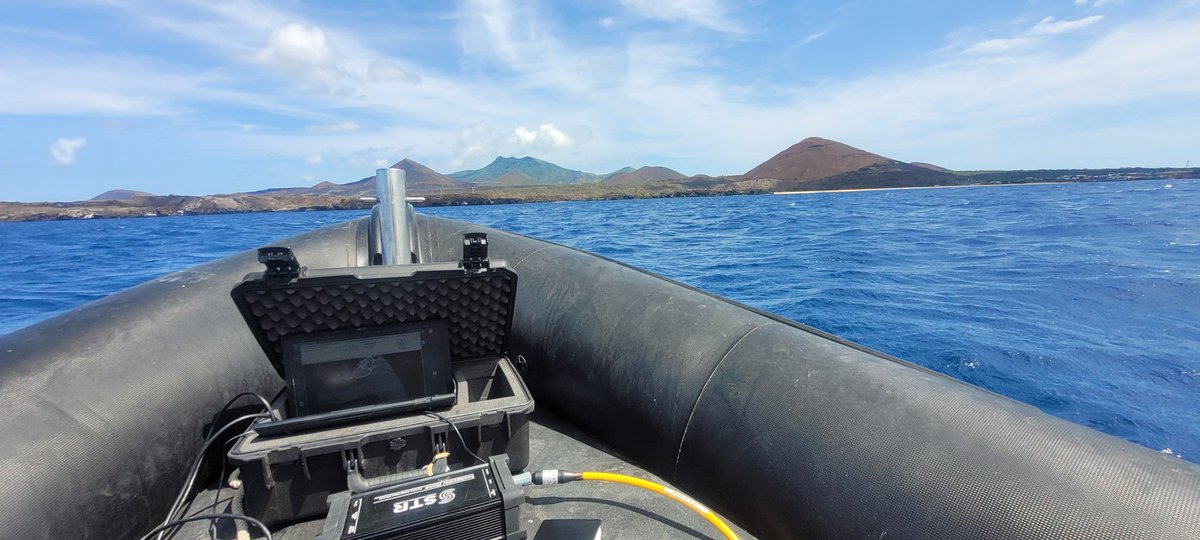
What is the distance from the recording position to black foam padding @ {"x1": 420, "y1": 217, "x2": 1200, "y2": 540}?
46.1 inches

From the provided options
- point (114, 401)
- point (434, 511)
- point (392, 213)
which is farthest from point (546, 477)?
point (392, 213)

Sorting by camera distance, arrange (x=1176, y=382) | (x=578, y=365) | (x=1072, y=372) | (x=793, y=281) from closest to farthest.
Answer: (x=578, y=365)
(x=1176, y=382)
(x=1072, y=372)
(x=793, y=281)

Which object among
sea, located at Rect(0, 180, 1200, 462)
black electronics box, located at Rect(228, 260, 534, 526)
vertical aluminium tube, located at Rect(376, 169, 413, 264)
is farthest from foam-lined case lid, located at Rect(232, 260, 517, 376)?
sea, located at Rect(0, 180, 1200, 462)

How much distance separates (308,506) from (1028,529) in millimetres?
1981

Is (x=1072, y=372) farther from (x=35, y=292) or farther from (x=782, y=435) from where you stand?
(x=35, y=292)

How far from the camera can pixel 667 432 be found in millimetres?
1948

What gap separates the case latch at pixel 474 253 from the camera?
5.57ft

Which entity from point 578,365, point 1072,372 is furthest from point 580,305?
point 1072,372

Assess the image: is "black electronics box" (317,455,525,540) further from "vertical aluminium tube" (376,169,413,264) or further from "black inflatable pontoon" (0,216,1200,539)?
"vertical aluminium tube" (376,169,413,264)

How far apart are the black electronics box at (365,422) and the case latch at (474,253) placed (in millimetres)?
21

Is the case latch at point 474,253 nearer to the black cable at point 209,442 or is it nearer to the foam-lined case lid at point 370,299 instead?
the foam-lined case lid at point 370,299

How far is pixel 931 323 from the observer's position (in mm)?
6074

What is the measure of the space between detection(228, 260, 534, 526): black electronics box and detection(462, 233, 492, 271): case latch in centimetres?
2

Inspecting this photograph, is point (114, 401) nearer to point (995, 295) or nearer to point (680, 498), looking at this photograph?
point (680, 498)
